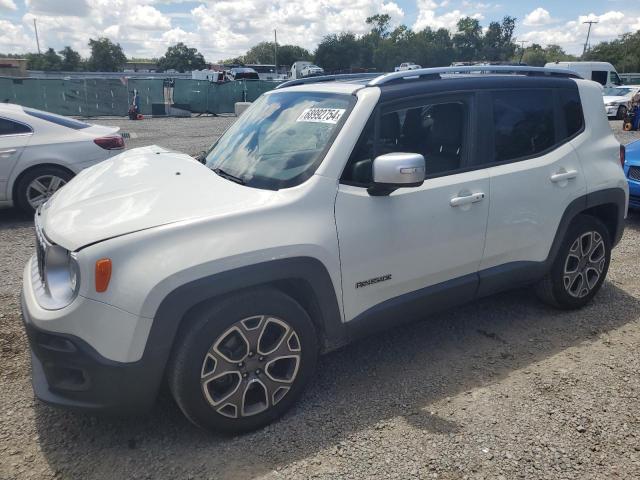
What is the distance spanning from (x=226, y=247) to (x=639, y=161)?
6463 mm

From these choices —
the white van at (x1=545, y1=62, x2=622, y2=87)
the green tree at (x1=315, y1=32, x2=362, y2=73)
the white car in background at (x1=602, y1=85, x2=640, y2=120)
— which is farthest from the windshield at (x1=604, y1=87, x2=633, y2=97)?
the green tree at (x1=315, y1=32, x2=362, y2=73)

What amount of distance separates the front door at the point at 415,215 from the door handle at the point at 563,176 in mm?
661

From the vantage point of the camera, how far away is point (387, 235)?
297 centimetres

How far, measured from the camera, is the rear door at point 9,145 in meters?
6.41

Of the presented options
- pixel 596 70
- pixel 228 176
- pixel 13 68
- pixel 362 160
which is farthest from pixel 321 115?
pixel 13 68

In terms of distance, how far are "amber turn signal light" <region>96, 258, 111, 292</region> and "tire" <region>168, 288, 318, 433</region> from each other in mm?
422

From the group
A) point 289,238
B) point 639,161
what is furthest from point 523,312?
point 639,161

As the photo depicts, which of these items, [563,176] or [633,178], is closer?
[563,176]

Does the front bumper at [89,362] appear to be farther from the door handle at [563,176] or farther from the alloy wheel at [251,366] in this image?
the door handle at [563,176]

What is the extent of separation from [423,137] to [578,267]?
5.88ft

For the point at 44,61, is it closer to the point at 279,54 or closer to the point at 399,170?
the point at 279,54

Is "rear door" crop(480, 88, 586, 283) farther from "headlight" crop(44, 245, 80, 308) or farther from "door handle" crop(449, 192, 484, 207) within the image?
"headlight" crop(44, 245, 80, 308)

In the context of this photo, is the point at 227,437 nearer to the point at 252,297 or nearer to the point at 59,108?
the point at 252,297

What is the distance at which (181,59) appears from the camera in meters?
111
